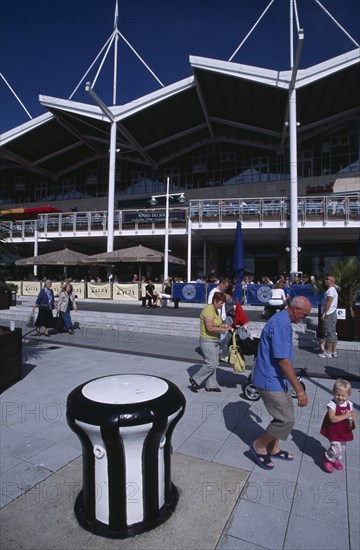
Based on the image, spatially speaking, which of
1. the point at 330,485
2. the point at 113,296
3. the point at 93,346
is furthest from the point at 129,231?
the point at 330,485

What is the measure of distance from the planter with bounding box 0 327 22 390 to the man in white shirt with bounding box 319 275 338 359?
6.52m

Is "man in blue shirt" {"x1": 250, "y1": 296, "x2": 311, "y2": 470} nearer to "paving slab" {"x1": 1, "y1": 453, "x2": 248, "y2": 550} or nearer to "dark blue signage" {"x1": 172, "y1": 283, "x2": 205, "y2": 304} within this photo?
"paving slab" {"x1": 1, "y1": 453, "x2": 248, "y2": 550}

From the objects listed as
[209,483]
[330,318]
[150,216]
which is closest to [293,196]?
[150,216]

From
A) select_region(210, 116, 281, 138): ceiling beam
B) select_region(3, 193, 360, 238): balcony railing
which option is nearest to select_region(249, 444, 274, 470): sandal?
select_region(3, 193, 360, 238): balcony railing

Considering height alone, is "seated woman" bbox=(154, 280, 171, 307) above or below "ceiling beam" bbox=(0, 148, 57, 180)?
below

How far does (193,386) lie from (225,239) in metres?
22.0

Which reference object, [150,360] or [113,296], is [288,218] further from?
[150,360]

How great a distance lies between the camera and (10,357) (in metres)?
5.62

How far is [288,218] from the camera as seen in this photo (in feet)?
69.7

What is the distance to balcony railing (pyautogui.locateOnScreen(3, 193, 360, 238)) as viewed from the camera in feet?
66.7

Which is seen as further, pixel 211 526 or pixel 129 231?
pixel 129 231

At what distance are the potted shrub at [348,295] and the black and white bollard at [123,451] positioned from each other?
7.93 m

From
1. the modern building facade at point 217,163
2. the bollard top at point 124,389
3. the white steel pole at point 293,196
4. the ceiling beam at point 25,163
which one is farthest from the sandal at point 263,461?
the ceiling beam at point 25,163

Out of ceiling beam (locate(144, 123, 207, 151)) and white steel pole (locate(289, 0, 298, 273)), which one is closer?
white steel pole (locate(289, 0, 298, 273))
